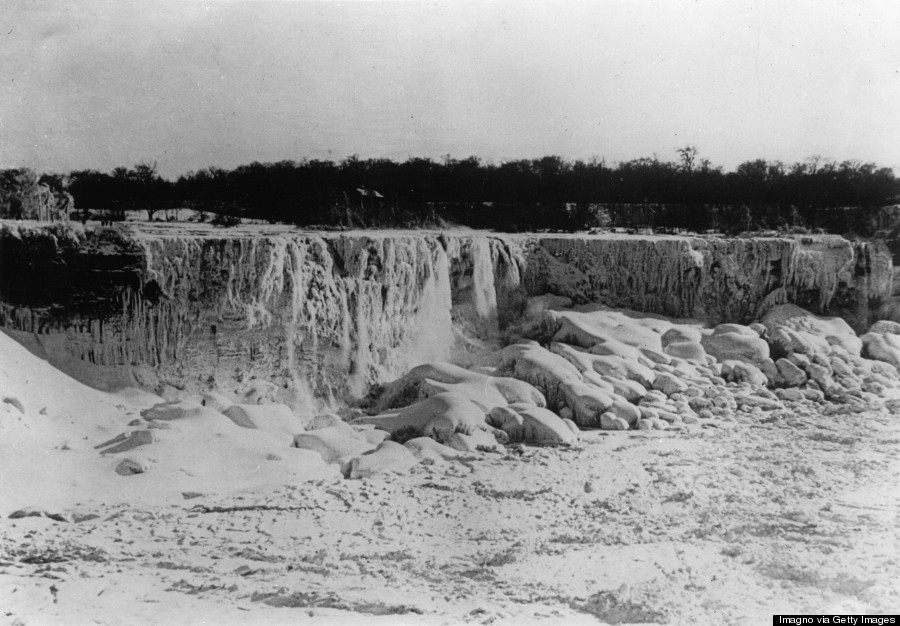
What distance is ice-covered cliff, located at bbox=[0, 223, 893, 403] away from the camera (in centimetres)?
564

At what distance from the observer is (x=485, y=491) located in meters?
4.94

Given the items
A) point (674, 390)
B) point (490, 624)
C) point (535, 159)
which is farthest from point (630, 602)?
point (535, 159)

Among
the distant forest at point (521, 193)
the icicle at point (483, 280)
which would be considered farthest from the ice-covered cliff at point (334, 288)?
the distant forest at point (521, 193)

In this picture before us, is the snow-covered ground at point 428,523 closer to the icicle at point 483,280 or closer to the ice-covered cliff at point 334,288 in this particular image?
the ice-covered cliff at point 334,288

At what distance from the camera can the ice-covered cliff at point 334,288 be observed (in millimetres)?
5641

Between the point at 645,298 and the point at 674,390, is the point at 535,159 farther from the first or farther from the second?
the point at 674,390
